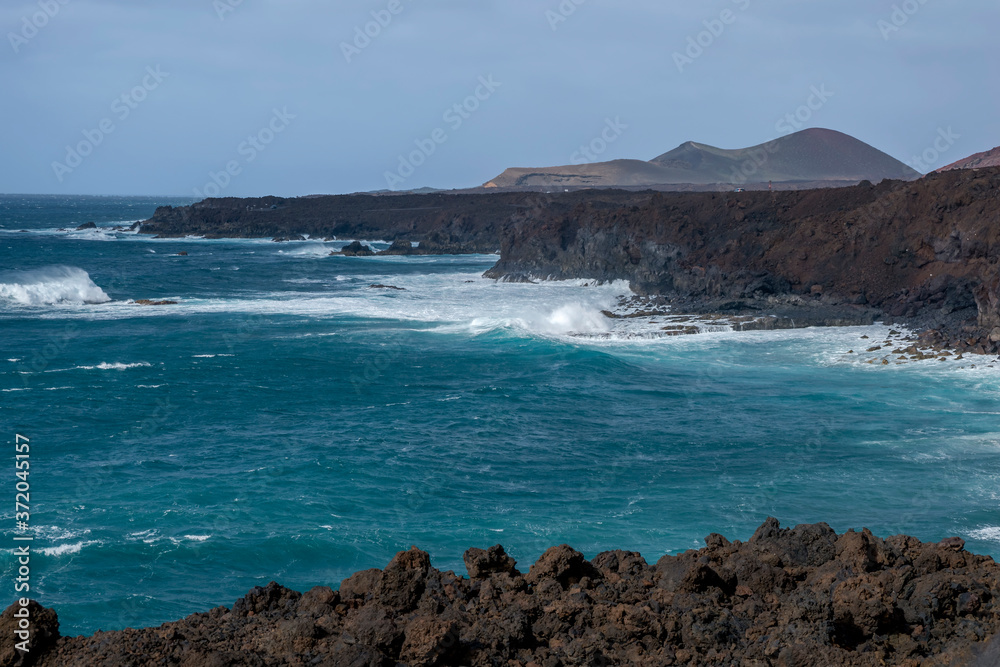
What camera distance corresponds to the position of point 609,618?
7.44m

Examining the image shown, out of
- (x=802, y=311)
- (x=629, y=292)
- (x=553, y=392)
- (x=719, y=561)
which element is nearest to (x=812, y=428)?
(x=553, y=392)

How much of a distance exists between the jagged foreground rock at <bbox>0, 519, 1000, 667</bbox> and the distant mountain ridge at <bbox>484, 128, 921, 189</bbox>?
162505 millimetres

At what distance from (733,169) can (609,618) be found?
616 feet

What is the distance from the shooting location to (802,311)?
35.9m

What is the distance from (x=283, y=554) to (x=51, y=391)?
13.7 metres

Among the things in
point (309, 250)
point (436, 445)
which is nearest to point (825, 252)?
point (436, 445)

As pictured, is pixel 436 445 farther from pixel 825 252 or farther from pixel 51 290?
pixel 51 290

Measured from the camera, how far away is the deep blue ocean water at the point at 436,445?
13188 mm

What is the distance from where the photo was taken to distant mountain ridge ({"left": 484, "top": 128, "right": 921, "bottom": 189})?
17138 centimetres

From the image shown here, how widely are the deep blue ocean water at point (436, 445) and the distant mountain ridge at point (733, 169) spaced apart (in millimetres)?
143263

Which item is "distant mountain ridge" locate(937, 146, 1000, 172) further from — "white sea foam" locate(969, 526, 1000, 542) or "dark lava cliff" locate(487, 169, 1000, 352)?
"white sea foam" locate(969, 526, 1000, 542)

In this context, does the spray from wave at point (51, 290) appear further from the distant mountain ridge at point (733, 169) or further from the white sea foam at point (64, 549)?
the distant mountain ridge at point (733, 169)

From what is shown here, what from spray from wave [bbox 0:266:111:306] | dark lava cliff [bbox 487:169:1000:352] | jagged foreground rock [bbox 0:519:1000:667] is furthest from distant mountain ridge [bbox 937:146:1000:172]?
jagged foreground rock [bbox 0:519:1000:667]

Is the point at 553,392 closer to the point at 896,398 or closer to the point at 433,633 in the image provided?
the point at 896,398
